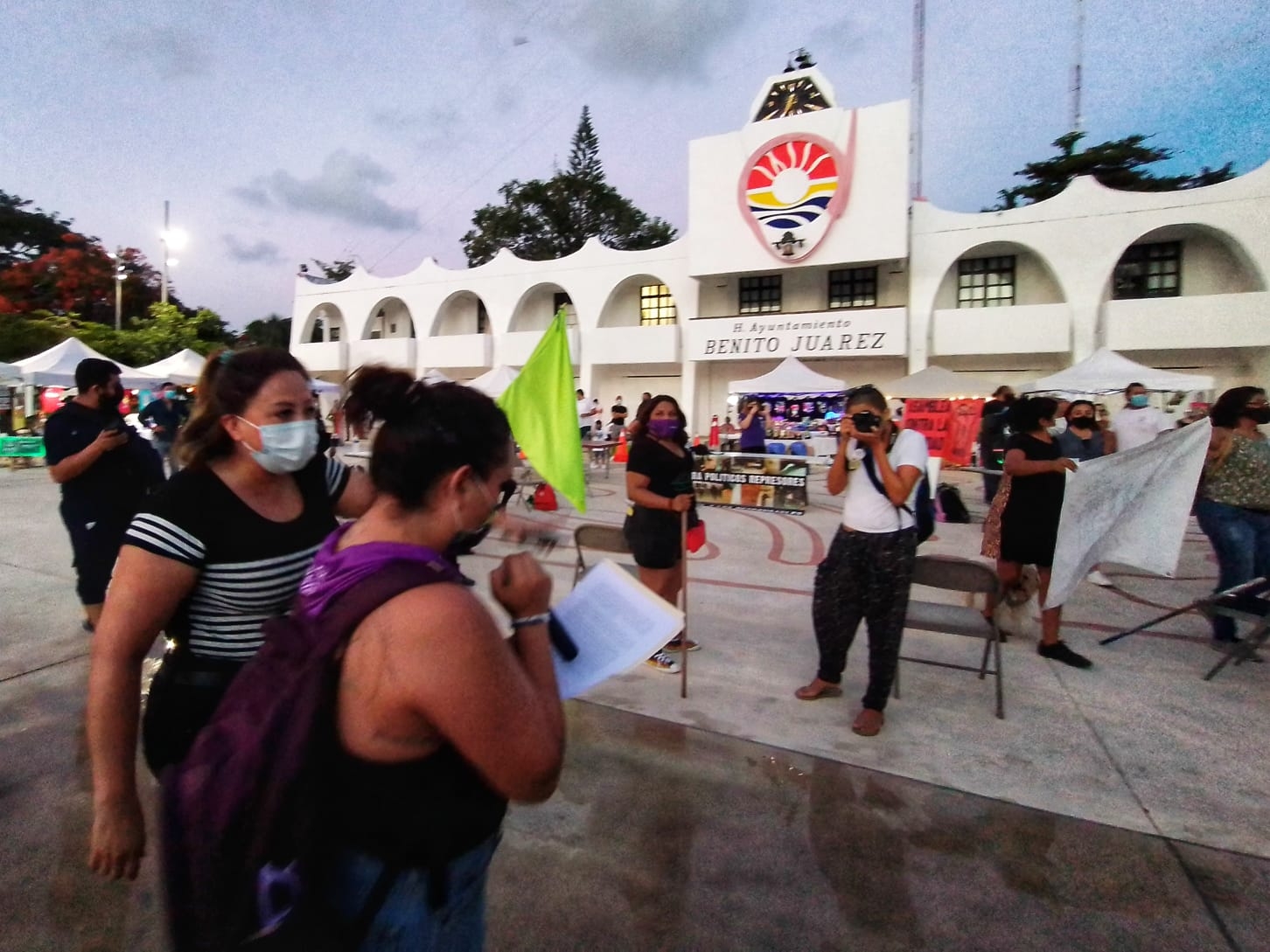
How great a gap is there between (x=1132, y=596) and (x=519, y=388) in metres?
5.55

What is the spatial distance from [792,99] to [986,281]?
7802mm

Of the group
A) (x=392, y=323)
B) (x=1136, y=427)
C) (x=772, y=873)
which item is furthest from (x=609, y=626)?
(x=392, y=323)

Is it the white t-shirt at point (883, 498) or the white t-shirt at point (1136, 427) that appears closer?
the white t-shirt at point (883, 498)

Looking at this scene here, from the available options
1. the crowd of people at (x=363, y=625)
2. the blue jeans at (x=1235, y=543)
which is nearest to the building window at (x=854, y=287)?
the blue jeans at (x=1235, y=543)

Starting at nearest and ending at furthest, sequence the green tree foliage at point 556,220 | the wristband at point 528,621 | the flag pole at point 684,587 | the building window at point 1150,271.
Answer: the wristband at point 528,621
the flag pole at point 684,587
the building window at point 1150,271
the green tree foliage at point 556,220

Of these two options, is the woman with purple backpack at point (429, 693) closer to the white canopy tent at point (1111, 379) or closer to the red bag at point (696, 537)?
the red bag at point (696, 537)

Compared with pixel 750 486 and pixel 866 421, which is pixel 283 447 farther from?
pixel 750 486

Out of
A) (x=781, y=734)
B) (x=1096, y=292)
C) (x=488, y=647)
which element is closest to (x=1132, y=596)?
(x=781, y=734)

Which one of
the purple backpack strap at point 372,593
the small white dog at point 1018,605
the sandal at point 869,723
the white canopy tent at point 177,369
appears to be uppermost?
the white canopy tent at point 177,369

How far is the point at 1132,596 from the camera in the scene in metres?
5.80

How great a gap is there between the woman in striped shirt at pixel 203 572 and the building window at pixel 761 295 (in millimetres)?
21488

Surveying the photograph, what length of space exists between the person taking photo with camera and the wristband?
248 cm

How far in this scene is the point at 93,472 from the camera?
3383 millimetres

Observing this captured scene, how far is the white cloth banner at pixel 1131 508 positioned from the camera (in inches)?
167
